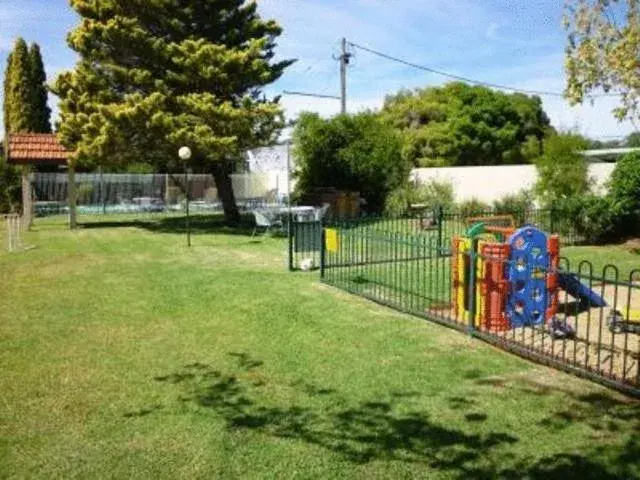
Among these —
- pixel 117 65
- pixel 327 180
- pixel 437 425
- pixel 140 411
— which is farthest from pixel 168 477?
pixel 327 180

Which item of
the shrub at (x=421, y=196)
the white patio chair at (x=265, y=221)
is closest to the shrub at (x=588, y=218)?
the shrub at (x=421, y=196)

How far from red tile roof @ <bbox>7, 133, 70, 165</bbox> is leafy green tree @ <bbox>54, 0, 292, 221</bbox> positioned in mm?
1003

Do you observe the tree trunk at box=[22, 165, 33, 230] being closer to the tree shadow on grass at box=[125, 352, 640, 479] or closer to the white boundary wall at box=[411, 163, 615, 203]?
the white boundary wall at box=[411, 163, 615, 203]

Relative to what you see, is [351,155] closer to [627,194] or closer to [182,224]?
[182,224]

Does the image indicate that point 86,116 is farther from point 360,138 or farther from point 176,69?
point 360,138

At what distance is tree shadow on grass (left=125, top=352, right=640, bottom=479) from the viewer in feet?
14.2

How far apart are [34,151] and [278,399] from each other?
20151mm

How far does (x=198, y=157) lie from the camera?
850 inches

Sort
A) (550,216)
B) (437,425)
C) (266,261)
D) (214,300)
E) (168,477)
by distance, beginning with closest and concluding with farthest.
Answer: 1. (168,477)
2. (437,425)
3. (214,300)
4. (266,261)
5. (550,216)

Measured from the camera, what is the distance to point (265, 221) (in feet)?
66.0

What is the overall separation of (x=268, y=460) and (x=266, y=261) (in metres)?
9.60

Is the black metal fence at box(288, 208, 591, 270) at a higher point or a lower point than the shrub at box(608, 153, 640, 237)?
lower

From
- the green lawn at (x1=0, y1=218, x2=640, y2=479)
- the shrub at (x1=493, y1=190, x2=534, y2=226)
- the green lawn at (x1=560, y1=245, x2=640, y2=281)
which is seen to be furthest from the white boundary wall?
the green lawn at (x1=0, y1=218, x2=640, y2=479)

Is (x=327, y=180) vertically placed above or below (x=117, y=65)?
below
